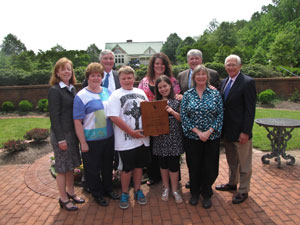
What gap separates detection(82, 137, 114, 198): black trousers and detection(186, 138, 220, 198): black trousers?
46.6 inches

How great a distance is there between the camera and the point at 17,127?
8609 millimetres

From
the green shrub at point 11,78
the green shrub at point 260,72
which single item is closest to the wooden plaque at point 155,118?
the green shrub at point 260,72

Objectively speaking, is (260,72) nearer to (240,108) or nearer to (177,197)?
(240,108)

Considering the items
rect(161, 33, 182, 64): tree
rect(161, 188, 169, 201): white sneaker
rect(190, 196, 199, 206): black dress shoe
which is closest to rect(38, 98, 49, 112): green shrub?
rect(161, 188, 169, 201): white sneaker

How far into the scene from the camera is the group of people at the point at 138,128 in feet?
9.62

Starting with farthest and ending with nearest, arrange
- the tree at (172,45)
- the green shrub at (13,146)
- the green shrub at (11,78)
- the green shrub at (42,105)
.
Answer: the tree at (172,45) → the green shrub at (11,78) → the green shrub at (42,105) → the green shrub at (13,146)

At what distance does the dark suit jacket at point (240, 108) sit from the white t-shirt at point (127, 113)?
1305mm

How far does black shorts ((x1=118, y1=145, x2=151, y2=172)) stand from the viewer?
3092 mm

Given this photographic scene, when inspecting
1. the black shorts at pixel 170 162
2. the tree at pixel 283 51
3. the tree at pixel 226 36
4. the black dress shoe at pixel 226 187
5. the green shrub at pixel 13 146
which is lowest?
the black dress shoe at pixel 226 187

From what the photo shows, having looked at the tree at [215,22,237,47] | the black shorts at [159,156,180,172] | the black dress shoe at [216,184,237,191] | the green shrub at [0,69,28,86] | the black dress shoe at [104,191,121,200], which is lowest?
the black dress shoe at [104,191,121,200]

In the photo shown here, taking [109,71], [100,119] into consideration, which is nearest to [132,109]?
[100,119]

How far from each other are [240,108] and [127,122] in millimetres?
1643

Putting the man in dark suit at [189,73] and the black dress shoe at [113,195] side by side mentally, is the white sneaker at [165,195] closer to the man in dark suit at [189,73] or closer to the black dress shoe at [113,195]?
the black dress shoe at [113,195]

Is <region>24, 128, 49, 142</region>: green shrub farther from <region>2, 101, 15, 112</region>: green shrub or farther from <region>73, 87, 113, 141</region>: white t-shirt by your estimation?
<region>2, 101, 15, 112</region>: green shrub
